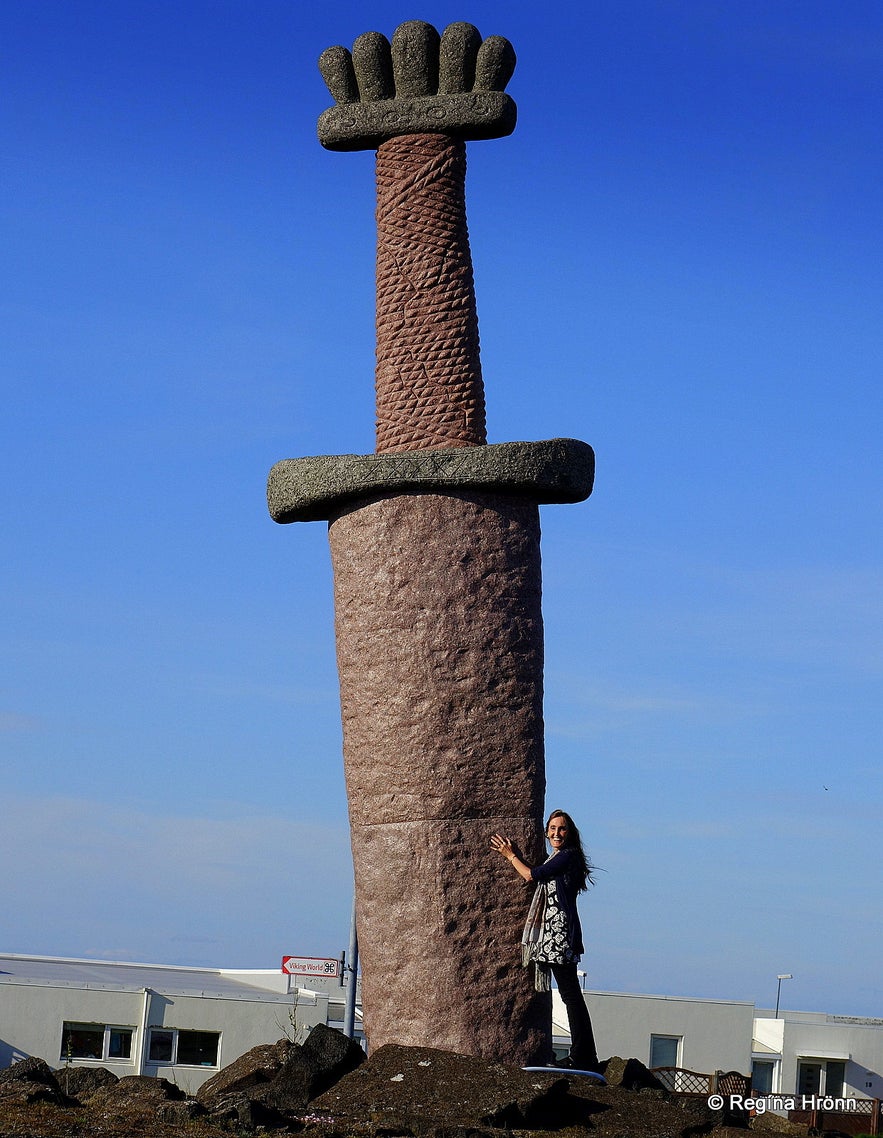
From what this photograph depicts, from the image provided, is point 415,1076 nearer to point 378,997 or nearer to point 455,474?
point 378,997

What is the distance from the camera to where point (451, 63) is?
11016 millimetres

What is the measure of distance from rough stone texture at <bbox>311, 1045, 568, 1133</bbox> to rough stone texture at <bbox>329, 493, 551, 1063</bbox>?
560 millimetres

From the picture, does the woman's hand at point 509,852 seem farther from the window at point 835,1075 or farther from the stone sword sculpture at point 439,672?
the window at point 835,1075

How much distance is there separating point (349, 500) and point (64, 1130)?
4.31m

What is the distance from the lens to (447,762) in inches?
393

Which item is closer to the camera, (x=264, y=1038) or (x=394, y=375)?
(x=394, y=375)

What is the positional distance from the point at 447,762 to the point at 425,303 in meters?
3.12

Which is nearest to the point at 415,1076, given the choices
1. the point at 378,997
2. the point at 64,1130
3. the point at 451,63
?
the point at 378,997

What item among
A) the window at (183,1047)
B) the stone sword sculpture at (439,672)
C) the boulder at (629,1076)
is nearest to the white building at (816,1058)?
the window at (183,1047)

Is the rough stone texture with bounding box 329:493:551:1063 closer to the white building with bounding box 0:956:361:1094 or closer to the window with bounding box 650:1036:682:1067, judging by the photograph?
the white building with bounding box 0:956:361:1094

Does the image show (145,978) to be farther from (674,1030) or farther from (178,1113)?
(178,1113)

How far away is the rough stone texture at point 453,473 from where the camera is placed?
1013 cm

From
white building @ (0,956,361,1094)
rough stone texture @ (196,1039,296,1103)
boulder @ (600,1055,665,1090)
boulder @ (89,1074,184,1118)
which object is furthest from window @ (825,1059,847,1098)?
boulder @ (89,1074,184,1118)

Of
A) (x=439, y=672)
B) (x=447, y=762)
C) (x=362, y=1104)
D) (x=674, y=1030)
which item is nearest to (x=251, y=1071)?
(x=362, y=1104)
